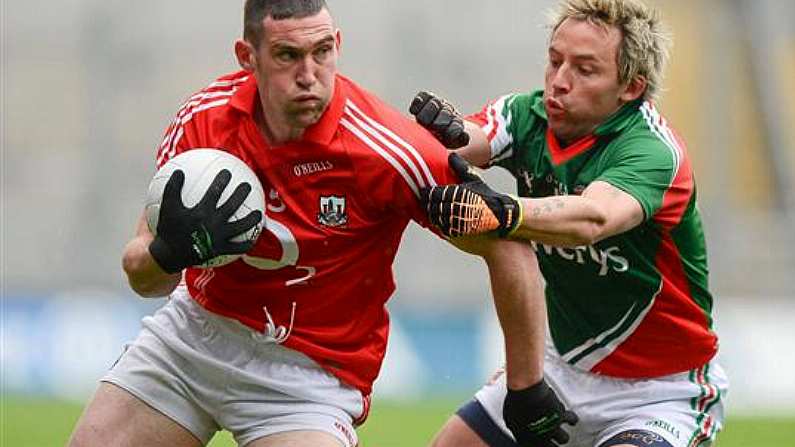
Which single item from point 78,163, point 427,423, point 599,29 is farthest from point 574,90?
point 78,163

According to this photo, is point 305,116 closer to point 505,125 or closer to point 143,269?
point 143,269

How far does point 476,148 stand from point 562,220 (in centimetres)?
82

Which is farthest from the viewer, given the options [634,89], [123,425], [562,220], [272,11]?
[634,89]

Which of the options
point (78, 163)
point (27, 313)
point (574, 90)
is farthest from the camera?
point (78, 163)

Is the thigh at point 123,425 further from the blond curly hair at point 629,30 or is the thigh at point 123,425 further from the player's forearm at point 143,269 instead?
the blond curly hair at point 629,30

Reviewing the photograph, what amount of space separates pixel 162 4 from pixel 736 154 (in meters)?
6.97

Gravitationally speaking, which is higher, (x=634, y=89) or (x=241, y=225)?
(x=634, y=89)

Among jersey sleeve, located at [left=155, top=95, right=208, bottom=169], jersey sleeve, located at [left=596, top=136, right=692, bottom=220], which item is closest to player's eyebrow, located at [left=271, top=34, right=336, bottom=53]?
jersey sleeve, located at [left=155, top=95, right=208, bottom=169]

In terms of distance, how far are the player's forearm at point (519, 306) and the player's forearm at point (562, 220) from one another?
9cm

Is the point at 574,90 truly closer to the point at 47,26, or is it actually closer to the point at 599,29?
the point at 599,29

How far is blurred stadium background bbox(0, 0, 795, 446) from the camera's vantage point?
14578 millimetres

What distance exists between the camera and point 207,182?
569 cm

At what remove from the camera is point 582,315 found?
6516mm

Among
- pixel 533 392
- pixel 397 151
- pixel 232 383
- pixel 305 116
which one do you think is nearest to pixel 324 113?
pixel 305 116
